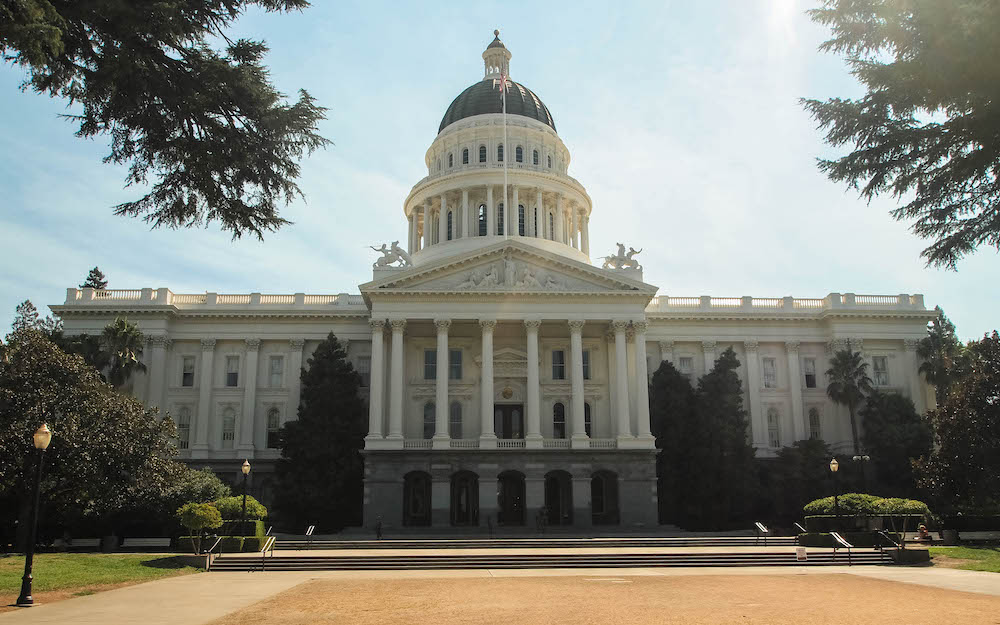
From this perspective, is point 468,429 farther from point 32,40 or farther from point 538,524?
point 32,40

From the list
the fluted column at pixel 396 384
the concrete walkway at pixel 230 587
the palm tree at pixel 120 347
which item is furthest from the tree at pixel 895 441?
the palm tree at pixel 120 347

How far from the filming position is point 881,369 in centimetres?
5978

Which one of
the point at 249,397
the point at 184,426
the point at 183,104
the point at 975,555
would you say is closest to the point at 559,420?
the point at 249,397

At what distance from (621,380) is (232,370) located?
27.4m

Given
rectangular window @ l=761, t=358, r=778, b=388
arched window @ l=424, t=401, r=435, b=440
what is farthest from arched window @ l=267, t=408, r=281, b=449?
rectangular window @ l=761, t=358, r=778, b=388

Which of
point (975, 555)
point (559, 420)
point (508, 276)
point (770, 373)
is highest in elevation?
point (508, 276)

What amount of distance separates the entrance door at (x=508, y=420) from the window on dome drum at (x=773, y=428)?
710 inches

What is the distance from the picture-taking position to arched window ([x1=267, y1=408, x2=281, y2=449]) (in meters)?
57.5

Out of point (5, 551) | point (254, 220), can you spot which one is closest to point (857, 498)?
point (254, 220)

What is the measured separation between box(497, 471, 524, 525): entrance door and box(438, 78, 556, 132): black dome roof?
3486 cm

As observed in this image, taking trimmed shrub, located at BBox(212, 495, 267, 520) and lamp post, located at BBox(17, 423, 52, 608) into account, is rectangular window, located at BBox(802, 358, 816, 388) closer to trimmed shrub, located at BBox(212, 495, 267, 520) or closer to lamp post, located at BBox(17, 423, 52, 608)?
trimmed shrub, located at BBox(212, 495, 267, 520)

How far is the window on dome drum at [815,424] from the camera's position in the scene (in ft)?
195

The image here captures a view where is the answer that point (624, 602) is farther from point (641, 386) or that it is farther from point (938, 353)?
point (938, 353)

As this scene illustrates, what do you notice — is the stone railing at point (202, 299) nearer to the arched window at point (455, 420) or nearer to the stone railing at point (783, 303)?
the arched window at point (455, 420)
